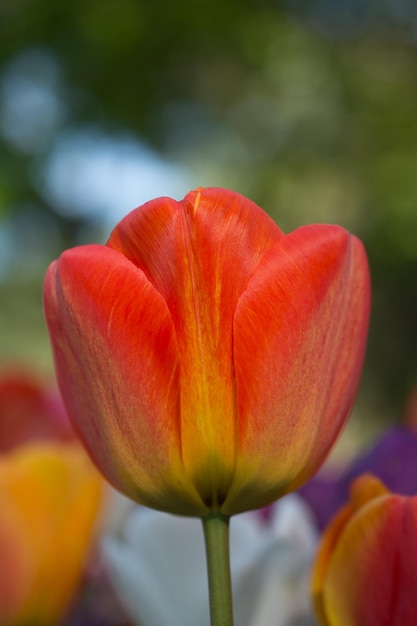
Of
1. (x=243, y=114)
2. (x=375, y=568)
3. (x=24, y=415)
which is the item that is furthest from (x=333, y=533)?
(x=243, y=114)

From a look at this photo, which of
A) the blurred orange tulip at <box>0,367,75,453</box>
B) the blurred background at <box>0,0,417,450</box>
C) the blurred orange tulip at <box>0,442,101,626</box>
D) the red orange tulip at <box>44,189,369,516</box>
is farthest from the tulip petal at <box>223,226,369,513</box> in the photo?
the blurred background at <box>0,0,417,450</box>

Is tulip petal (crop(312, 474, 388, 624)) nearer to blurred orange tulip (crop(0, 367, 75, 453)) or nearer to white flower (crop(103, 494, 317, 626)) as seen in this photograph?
white flower (crop(103, 494, 317, 626))

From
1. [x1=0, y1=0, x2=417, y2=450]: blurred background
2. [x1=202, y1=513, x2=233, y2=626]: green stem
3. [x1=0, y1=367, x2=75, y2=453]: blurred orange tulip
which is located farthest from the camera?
[x1=0, y1=0, x2=417, y2=450]: blurred background

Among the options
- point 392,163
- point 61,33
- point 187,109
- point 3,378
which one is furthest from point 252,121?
point 3,378

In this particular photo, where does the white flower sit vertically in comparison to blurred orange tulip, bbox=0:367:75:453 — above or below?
below

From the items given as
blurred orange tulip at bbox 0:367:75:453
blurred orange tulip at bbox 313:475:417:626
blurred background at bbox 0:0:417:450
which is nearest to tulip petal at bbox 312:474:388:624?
blurred orange tulip at bbox 313:475:417:626

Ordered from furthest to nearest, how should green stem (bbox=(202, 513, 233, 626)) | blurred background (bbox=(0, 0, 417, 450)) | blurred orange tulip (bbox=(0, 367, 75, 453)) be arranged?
blurred background (bbox=(0, 0, 417, 450)) → blurred orange tulip (bbox=(0, 367, 75, 453)) → green stem (bbox=(202, 513, 233, 626))

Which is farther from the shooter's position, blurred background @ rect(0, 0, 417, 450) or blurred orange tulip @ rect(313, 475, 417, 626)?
blurred background @ rect(0, 0, 417, 450)

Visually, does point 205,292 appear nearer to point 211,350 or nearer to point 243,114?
point 211,350

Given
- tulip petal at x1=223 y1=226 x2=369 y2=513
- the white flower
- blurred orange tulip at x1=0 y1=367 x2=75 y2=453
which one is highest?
tulip petal at x1=223 y1=226 x2=369 y2=513
